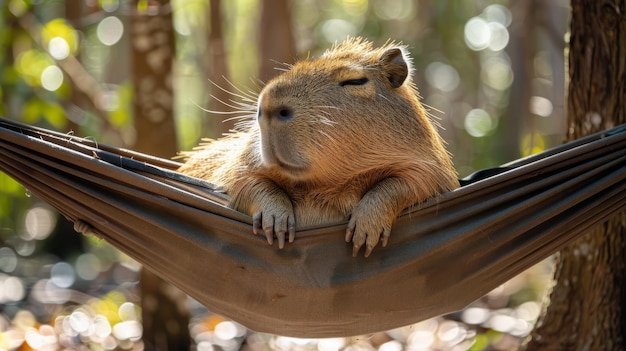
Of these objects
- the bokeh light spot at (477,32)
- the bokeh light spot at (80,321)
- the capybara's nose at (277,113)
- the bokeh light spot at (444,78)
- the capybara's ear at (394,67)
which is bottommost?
the bokeh light spot at (80,321)

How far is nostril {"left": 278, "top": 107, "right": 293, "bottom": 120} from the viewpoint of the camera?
9.77ft

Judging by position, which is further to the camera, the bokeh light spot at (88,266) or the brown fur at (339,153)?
the bokeh light spot at (88,266)

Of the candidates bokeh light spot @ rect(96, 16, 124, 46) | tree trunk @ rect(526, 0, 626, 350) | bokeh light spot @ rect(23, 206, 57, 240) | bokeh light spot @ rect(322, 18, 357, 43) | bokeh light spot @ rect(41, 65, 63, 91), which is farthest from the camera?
bokeh light spot @ rect(322, 18, 357, 43)

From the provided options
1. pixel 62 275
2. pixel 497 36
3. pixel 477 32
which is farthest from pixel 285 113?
pixel 497 36

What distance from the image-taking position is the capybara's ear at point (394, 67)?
3.45 meters

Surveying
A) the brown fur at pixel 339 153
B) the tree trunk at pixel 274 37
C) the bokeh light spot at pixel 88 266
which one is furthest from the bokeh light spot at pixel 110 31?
the brown fur at pixel 339 153

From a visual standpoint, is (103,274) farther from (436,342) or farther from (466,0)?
(466,0)

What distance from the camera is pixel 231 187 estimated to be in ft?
10.9

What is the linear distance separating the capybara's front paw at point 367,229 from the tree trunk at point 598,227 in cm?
144

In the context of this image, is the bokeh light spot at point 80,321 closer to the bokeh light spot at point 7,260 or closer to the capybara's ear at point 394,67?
the bokeh light spot at point 7,260

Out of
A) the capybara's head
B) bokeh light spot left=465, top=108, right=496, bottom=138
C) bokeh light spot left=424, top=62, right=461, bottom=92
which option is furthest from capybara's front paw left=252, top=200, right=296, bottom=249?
bokeh light spot left=424, top=62, right=461, bottom=92

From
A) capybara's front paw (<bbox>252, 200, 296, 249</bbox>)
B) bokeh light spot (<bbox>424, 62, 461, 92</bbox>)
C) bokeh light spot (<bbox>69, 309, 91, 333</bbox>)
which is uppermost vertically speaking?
bokeh light spot (<bbox>424, 62, 461, 92</bbox>)

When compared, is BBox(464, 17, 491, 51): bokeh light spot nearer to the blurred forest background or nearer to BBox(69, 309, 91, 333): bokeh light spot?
the blurred forest background

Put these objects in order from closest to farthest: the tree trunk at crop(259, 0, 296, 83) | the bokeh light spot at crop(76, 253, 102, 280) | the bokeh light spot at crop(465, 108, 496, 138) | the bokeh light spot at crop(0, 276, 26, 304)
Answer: the tree trunk at crop(259, 0, 296, 83) < the bokeh light spot at crop(0, 276, 26, 304) < the bokeh light spot at crop(76, 253, 102, 280) < the bokeh light spot at crop(465, 108, 496, 138)
